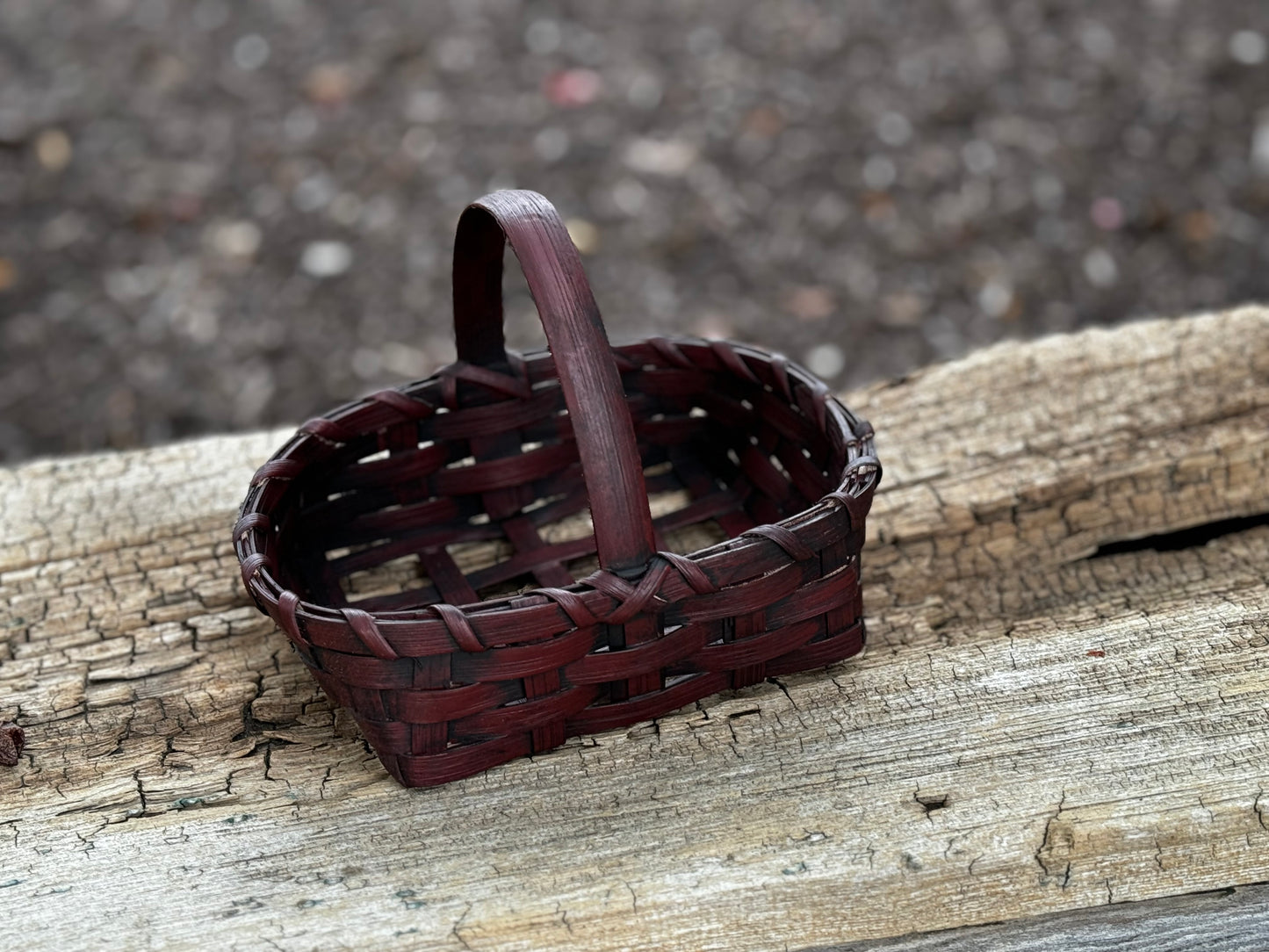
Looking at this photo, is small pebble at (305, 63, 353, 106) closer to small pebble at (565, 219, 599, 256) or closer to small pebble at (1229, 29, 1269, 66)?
small pebble at (565, 219, 599, 256)

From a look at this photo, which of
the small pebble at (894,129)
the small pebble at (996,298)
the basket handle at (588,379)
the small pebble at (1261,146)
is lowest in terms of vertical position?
the small pebble at (996,298)

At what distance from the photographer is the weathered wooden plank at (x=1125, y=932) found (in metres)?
1.09

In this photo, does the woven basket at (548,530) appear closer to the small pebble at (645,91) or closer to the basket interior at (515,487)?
the basket interior at (515,487)

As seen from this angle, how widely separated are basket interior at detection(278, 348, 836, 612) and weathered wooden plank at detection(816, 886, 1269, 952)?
51 centimetres

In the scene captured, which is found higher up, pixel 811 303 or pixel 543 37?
pixel 543 37

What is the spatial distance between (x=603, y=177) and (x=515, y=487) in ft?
5.81

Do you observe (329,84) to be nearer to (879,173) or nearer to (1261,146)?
(879,173)

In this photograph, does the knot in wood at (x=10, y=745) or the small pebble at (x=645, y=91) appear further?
the small pebble at (x=645, y=91)

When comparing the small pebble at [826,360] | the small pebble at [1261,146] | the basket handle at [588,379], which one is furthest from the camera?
the small pebble at [1261,146]

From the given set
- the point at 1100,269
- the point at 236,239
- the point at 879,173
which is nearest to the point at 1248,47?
the point at 1100,269

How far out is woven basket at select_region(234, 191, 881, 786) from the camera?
1101 mm

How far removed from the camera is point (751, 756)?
1.23m

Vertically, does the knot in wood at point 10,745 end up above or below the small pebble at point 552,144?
below

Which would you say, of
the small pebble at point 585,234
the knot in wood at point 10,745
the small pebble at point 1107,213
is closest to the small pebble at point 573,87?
the small pebble at point 585,234
